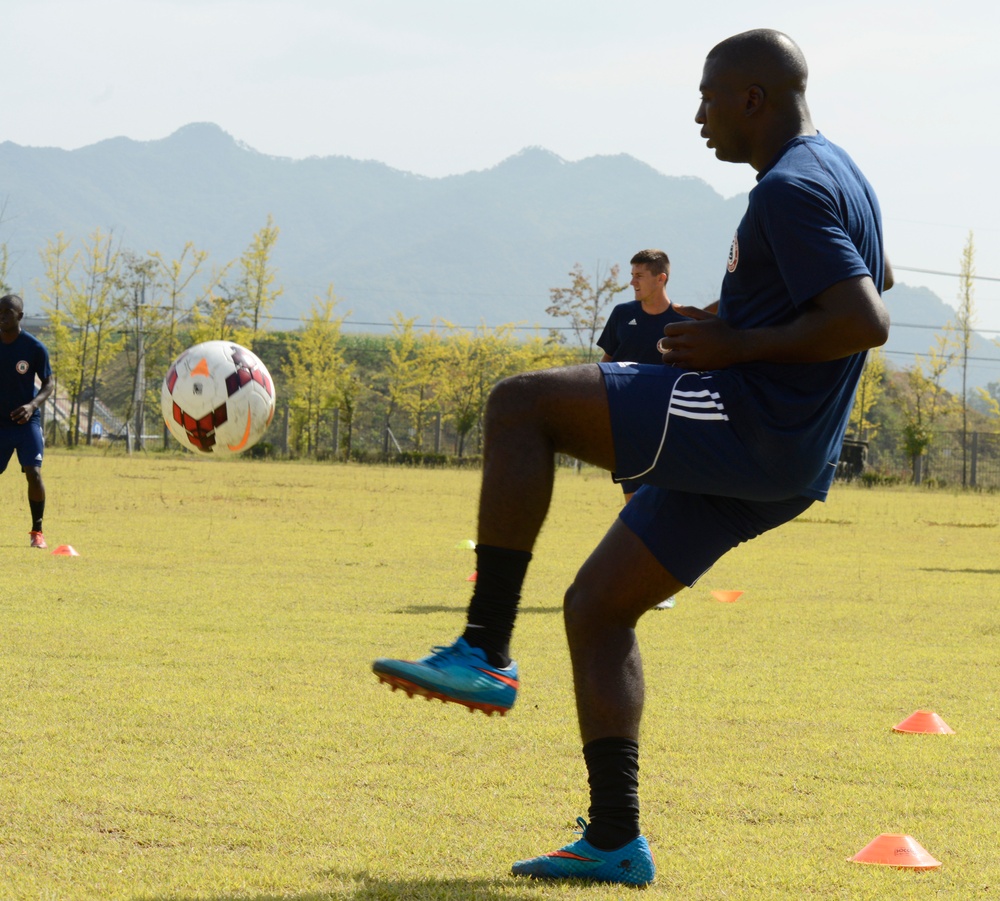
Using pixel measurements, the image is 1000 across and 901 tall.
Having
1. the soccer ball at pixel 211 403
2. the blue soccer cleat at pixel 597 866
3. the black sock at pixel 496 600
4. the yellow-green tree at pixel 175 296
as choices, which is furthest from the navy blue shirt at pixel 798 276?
the yellow-green tree at pixel 175 296

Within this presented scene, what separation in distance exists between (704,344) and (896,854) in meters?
1.57

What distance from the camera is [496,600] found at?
120 inches

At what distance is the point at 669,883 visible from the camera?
10.6 ft

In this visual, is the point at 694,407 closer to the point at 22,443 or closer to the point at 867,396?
the point at 22,443

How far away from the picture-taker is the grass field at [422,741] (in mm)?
3303

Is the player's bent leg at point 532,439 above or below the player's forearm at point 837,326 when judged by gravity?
below

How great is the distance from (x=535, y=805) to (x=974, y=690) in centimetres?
320

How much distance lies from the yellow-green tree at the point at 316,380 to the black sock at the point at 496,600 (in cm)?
4732

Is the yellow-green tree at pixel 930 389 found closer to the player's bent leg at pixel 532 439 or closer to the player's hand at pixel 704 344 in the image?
the player's hand at pixel 704 344

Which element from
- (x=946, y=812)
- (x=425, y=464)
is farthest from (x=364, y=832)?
(x=425, y=464)

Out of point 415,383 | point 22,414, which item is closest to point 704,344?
point 22,414

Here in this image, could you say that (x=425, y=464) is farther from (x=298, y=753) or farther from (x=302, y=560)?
Result: (x=298, y=753)

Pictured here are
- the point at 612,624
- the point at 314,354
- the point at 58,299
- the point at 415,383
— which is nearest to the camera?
the point at 612,624

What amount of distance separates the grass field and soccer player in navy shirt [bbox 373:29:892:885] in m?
0.53
